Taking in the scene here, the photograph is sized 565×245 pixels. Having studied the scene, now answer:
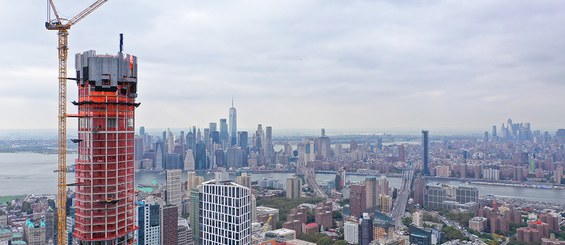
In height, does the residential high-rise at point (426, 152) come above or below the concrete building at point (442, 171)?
above

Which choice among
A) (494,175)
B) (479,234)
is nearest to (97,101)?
(479,234)

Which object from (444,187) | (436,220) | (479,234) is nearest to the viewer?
(479,234)

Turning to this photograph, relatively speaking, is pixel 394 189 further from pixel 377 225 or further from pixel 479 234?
pixel 377 225

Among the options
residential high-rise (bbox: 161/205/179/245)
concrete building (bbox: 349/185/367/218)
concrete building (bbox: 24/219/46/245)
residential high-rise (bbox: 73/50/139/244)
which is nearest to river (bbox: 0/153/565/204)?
concrete building (bbox: 349/185/367/218)

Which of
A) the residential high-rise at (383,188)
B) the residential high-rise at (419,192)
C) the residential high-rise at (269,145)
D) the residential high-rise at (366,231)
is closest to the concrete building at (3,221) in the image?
the residential high-rise at (366,231)

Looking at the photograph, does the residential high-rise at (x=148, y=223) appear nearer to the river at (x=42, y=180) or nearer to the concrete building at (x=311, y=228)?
the concrete building at (x=311, y=228)
